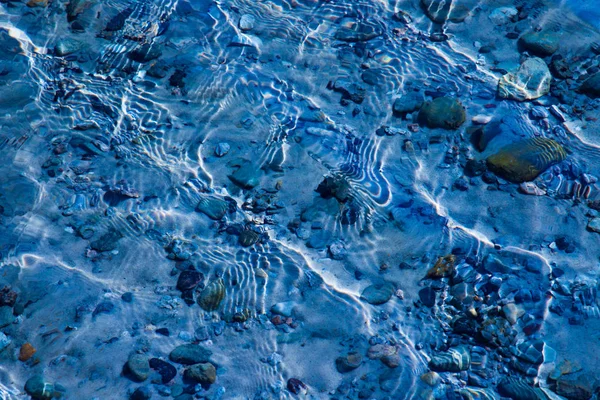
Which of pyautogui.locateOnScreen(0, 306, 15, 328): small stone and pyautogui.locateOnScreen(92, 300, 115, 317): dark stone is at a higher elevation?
pyautogui.locateOnScreen(92, 300, 115, 317): dark stone

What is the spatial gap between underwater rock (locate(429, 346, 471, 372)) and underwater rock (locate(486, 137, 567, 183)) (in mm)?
1303

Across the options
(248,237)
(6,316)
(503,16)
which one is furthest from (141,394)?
(503,16)

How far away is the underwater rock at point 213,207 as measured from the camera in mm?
3426

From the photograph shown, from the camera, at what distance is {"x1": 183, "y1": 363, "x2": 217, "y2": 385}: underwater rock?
9.23 feet

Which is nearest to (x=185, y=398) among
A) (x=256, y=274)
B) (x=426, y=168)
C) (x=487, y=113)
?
(x=256, y=274)

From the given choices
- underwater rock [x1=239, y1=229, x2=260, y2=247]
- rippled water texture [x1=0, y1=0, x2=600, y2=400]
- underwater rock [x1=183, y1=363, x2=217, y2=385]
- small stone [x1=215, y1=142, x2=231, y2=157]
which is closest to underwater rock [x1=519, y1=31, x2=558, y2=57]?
rippled water texture [x1=0, y1=0, x2=600, y2=400]

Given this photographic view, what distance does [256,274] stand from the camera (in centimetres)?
321

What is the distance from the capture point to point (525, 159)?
350 centimetres

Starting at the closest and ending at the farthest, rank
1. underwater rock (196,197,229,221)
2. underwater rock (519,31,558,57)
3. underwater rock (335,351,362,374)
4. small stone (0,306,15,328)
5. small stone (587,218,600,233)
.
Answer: underwater rock (335,351,362,374), small stone (0,306,15,328), small stone (587,218,600,233), underwater rock (196,197,229,221), underwater rock (519,31,558,57)

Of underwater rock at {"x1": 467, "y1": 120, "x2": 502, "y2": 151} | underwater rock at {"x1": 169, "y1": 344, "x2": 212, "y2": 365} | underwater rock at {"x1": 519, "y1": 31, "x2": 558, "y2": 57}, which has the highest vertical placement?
underwater rock at {"x1": 519, "y1": 31, "x2": 558, "y2": 57}

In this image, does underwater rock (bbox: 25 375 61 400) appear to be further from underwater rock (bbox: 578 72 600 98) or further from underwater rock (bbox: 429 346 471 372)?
underwater rock (bbox: 578 72 600 98)

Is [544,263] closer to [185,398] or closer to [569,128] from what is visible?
[569,128]

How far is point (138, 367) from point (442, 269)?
6.19ft

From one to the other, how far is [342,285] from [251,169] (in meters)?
1.06
